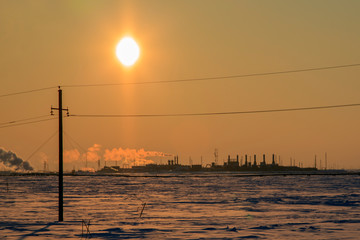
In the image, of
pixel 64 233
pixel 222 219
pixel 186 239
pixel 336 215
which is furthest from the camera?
pixel 336 215

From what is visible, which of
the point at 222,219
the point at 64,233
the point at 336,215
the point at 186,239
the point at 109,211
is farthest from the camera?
the point at 109,211

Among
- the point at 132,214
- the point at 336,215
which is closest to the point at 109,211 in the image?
the point at 132,214

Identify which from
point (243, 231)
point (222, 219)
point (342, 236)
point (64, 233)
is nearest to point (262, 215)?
point (222, 219)

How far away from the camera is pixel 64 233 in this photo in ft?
109

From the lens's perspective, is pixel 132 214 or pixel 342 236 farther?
pixel 132 214

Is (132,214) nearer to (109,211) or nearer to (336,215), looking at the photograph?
(109,211)

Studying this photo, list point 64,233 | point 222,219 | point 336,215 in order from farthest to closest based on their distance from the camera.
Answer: point 336,215 → point 222,219 → point 64,233

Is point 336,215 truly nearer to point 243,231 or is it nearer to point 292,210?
point 292,210

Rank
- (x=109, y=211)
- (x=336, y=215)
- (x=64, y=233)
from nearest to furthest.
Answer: (x=64, y=233), (x=336, y=215), (x=109, y=211)

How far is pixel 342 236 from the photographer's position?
103ft

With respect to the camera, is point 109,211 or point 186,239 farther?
point 109,211

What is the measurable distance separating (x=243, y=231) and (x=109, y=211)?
62.6ft

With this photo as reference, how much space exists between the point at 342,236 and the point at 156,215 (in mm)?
18411

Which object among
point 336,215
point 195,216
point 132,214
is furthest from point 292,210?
point 132,214
